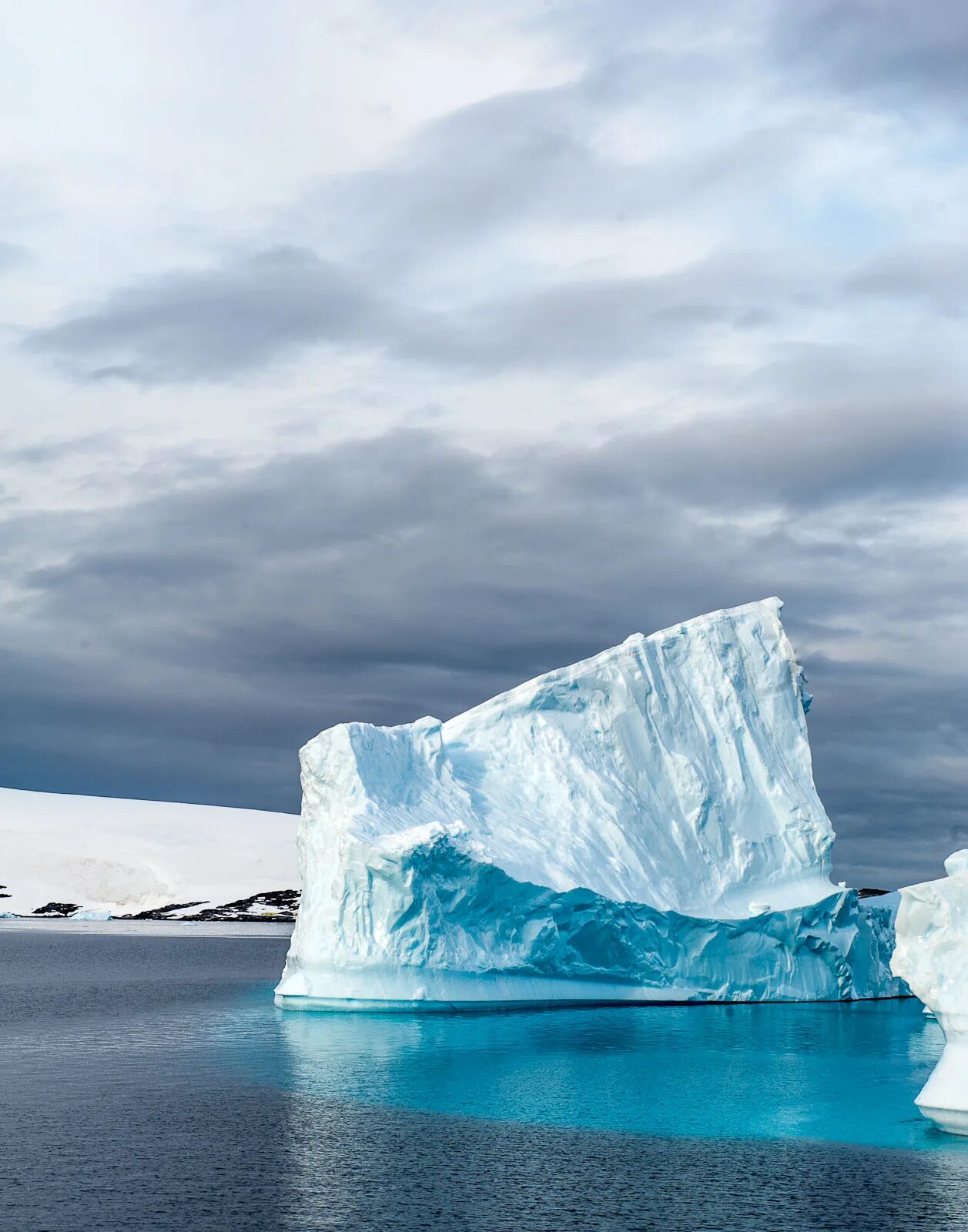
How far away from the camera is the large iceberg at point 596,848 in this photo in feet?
77.9

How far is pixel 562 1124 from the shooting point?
1441 cm

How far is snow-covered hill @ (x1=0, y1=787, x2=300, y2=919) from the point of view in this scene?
243 ft

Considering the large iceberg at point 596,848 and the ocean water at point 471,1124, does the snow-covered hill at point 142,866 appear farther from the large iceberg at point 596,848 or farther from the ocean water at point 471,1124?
the ocean water at point 471,1124

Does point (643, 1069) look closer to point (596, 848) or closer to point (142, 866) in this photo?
point (596, 848)

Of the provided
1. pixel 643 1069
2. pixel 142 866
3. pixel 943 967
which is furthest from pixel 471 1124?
pixel 142 866

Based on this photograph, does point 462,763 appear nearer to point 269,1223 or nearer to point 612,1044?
point 612,1044

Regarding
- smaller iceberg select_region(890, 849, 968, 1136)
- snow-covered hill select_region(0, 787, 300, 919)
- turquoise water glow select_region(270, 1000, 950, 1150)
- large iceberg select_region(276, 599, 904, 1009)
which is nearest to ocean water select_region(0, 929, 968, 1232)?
turquoise water glow select_region(270, 1000, 950, 1150)

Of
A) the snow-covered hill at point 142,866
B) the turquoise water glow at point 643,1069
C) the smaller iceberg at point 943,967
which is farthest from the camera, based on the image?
the snow-covered hill at point 142,866

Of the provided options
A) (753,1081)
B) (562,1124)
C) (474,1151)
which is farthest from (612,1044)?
(474,1151)

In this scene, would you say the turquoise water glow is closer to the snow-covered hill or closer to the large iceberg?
the large iceberg

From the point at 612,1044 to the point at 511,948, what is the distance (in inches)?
155

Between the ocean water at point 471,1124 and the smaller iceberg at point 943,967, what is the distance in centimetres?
39

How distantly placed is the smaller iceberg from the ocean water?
0.39m

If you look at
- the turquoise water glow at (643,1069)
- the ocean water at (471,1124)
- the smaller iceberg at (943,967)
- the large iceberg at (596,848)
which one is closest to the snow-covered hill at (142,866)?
the large iceberg at (596,848)
